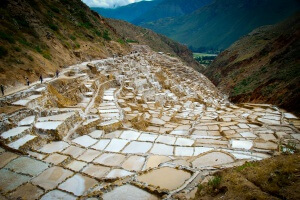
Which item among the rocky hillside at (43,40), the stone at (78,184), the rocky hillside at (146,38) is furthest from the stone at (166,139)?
the rocky hillside at (146,38)

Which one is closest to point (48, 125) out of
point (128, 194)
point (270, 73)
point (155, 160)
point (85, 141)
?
point (85, 141)

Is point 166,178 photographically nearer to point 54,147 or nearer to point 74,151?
point 74,151

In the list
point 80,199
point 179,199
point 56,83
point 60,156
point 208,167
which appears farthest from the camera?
point 56,83

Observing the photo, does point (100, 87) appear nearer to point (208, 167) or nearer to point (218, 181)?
point (208, 167)

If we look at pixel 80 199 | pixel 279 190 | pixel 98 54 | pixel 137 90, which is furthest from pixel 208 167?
pixel 98 54

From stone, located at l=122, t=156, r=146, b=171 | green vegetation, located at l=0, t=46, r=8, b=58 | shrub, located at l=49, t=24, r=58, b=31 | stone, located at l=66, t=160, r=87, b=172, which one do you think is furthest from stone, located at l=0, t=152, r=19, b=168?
shrub, located at l=49, t=24, r=58, b=31

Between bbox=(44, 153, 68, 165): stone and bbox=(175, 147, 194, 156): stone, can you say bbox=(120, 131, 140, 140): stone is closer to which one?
bbox=(175, 147, 194, 156): stone

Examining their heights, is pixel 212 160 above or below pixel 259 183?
below
